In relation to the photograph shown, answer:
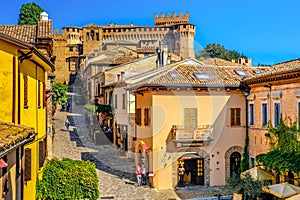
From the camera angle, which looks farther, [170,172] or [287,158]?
[170,172]

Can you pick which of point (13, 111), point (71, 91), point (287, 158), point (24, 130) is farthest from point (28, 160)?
point (71, 91)

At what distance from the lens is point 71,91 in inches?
2677

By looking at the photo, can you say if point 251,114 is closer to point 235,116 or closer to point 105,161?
point 235,116

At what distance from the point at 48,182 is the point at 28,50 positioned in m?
5.64

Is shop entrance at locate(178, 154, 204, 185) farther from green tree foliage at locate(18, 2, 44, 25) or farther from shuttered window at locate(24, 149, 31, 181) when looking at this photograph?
green tree foliage at locate(18, 2, 44, 25)

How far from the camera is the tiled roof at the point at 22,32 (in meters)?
16.6

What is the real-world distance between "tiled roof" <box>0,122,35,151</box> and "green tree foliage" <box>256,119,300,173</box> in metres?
12.6

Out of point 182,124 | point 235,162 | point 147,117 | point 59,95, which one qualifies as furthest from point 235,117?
point 59,95

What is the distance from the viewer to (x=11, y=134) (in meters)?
6.75

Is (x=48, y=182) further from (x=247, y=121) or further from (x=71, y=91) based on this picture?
(x=71, y=91)

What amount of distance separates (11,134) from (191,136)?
48.0 feet

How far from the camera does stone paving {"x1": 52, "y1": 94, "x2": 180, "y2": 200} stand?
1939cm

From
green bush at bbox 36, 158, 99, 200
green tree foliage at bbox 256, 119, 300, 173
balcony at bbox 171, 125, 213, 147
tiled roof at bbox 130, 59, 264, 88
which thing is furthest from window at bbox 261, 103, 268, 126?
green bush at bbox 36, 158, 99, 200

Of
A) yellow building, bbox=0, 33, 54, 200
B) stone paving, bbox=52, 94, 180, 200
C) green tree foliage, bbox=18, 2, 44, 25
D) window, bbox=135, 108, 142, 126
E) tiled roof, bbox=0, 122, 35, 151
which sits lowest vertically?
stone paving, bbox=52, 94, 180, 200
